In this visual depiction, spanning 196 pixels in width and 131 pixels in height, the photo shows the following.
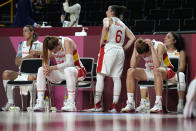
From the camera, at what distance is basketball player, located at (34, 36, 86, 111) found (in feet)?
22.6

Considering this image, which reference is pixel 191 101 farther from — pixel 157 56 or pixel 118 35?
pixel 118 35

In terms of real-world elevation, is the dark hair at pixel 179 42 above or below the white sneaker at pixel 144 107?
above

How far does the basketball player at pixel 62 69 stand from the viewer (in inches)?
272

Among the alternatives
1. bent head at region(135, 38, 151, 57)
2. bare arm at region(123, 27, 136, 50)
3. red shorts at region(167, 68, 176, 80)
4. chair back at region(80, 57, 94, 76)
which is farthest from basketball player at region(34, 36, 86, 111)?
red shorts at region(167, 68, 176, 80)

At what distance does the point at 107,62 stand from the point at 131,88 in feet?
2.23

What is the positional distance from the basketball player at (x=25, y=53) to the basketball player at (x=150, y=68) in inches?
71.8

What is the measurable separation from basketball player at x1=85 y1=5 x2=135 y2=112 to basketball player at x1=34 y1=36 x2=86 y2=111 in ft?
1.08

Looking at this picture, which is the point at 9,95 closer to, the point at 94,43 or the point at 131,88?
the point at 94,43

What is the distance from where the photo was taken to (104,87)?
316 inches

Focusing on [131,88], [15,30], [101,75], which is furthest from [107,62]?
[15,30]

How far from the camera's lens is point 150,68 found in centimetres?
703

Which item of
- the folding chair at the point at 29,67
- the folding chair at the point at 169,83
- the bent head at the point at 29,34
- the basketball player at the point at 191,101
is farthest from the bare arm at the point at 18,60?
the basketball player at the point at 191,101

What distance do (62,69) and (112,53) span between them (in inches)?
32.2

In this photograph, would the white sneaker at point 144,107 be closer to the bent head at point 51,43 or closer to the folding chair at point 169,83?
the folding chair at point 169,83
